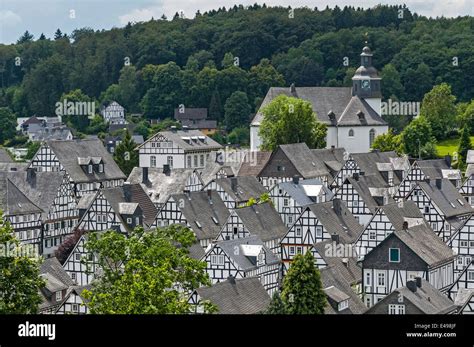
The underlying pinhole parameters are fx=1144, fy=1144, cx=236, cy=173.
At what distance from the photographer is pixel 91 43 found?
9881cm

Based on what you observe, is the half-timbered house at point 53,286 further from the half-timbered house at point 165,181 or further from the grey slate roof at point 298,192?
the half-timbered house at point 165,181

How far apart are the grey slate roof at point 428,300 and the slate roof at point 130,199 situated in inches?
825

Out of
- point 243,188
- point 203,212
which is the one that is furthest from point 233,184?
point 203,212

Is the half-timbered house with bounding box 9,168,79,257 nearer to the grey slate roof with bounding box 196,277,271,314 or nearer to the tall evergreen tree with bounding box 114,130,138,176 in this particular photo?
the tall evergreen tree with bounding box 114,130,138,176

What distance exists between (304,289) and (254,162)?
37722 mm

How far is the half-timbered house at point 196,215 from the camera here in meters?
50.8

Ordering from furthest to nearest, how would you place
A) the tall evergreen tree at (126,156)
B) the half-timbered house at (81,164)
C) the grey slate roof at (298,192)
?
the tall evergreen tree at (126,156) < the half-timbered house at (81,164) < the grey slate roof at (298,192)

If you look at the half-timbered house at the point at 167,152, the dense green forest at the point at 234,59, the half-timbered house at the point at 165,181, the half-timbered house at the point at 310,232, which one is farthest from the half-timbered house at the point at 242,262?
the dense green forest at the point at 234,59

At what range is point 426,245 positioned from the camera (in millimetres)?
41812

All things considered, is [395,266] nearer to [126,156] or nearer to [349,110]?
[126,156]

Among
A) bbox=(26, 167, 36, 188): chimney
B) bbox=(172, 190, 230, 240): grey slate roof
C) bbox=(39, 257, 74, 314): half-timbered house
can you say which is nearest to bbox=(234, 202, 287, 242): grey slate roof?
bbox=(172, 190, 230, 240): grey slate roof

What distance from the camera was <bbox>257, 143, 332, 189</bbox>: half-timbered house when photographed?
223 ft

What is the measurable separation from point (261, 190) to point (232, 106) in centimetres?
4690

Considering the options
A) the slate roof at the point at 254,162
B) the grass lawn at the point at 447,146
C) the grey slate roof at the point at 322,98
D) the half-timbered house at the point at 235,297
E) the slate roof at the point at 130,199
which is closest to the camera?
the half-timbered house at the point at 235,297
